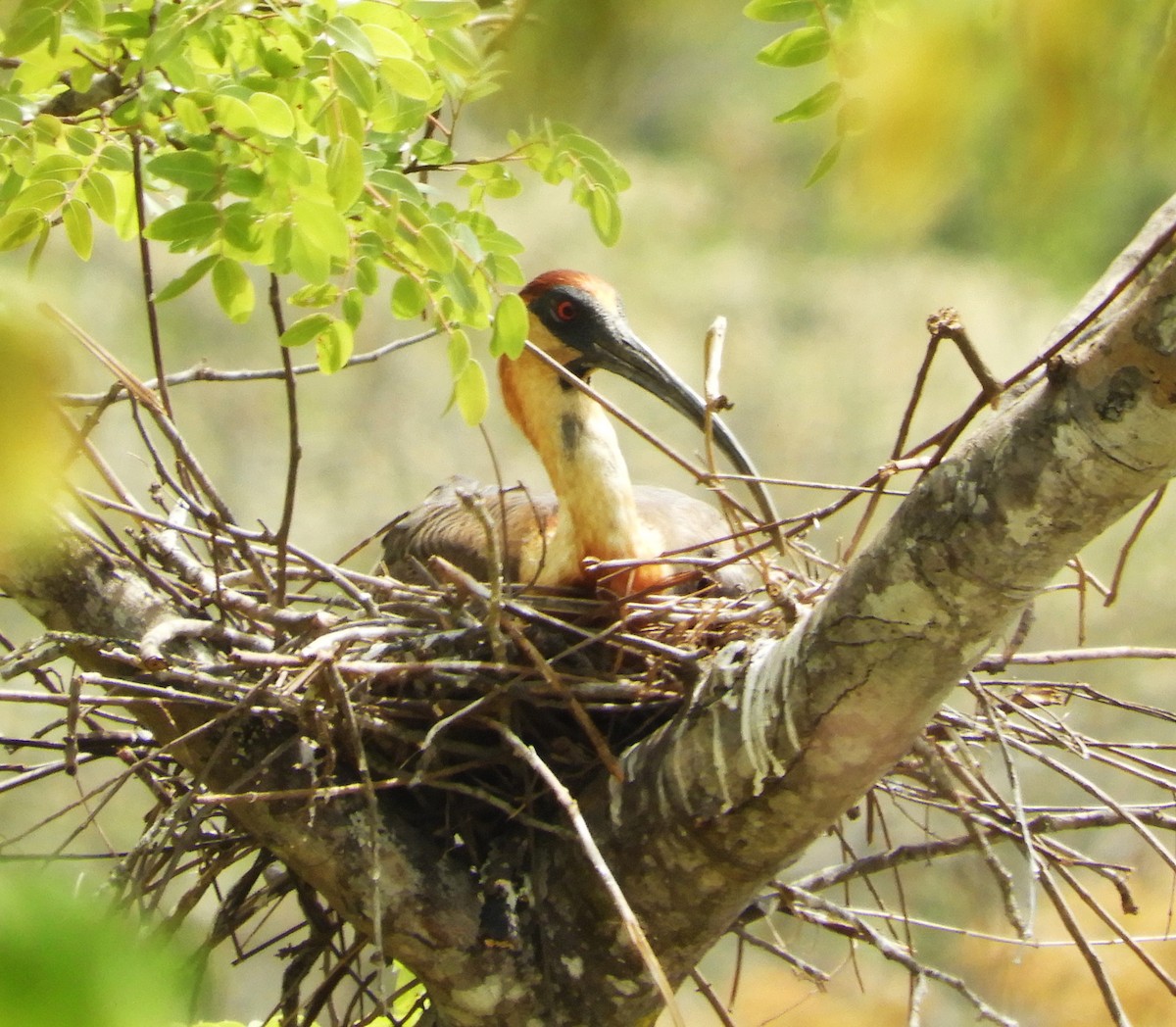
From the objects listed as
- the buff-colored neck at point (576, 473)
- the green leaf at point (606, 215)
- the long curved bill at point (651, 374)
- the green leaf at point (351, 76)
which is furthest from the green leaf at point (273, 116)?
the long curved bill at point (651, 374)

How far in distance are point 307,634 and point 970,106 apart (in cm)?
154

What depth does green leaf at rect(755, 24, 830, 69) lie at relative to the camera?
875 millimetres

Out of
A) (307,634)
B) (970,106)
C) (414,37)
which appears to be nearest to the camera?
(970,106)

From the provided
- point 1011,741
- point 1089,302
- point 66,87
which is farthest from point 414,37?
point 1011,741

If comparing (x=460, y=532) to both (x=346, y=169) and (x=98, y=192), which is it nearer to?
(x=98, y=192)

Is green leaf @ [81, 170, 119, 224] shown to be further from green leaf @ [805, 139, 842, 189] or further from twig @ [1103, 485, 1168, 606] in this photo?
twig @ [1103, 485, 1168, 606]


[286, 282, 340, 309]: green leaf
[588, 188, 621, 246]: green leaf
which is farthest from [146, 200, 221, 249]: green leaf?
[588, 188, 621, 246]: green leaf

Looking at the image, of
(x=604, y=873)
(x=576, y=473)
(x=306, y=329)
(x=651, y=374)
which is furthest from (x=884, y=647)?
(x=651, y=374)

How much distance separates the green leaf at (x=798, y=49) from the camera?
88 centimetres

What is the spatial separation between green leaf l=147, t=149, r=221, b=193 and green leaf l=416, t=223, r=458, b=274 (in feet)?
0.81

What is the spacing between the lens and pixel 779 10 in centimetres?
90

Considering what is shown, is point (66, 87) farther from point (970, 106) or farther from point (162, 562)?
point (970, 106)

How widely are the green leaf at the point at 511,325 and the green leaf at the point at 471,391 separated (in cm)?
5

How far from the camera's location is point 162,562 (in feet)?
6.96
